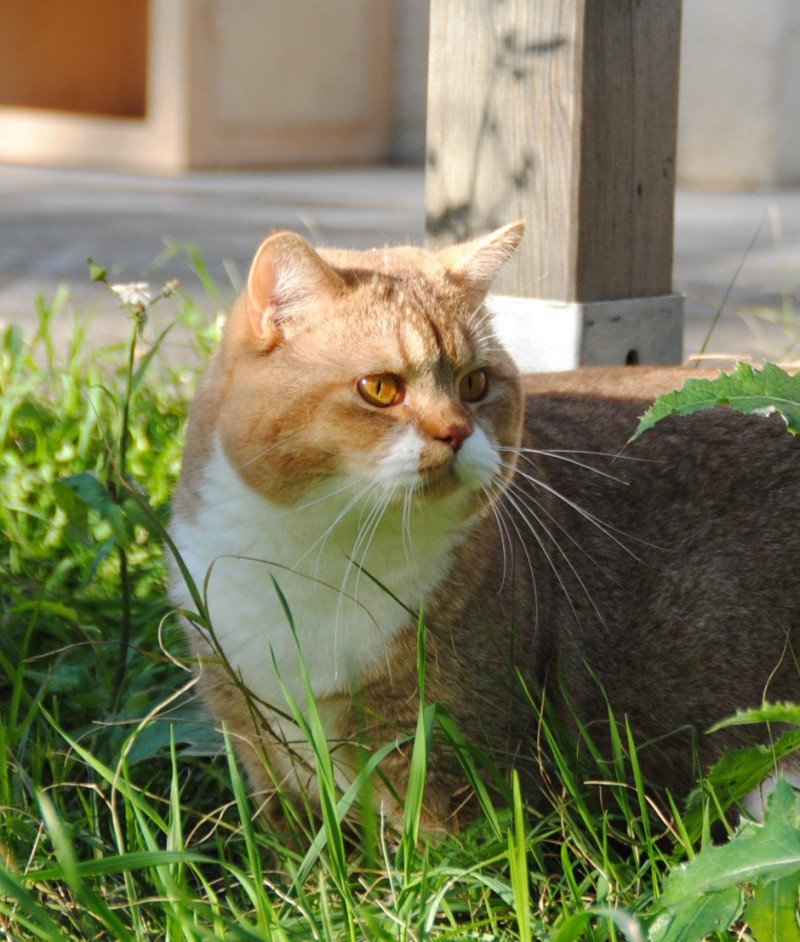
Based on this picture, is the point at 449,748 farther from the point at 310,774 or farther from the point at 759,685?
the point at 759,685

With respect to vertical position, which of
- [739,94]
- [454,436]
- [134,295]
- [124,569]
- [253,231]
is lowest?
[124,569]

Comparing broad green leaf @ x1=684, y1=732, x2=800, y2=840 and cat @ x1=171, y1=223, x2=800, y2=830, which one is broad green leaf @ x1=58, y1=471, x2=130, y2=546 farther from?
broad green leaf @ x1=684, y1=732, x2=800, y2=840

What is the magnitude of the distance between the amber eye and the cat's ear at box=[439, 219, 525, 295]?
181 mm

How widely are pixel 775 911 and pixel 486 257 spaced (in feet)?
3.62

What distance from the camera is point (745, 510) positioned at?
2.31 metres

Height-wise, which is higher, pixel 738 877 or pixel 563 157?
pixel 563 157

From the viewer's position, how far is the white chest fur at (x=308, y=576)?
1.97 m

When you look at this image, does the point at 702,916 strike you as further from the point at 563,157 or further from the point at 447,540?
the point at 563,157

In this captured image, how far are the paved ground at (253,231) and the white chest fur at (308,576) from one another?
160 cm

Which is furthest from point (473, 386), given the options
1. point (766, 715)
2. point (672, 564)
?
point (766, 715)

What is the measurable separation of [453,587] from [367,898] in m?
0.49

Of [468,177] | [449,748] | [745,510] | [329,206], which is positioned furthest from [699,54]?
[449,748]

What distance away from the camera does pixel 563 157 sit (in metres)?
2.82

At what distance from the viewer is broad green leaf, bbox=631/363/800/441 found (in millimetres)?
1572
